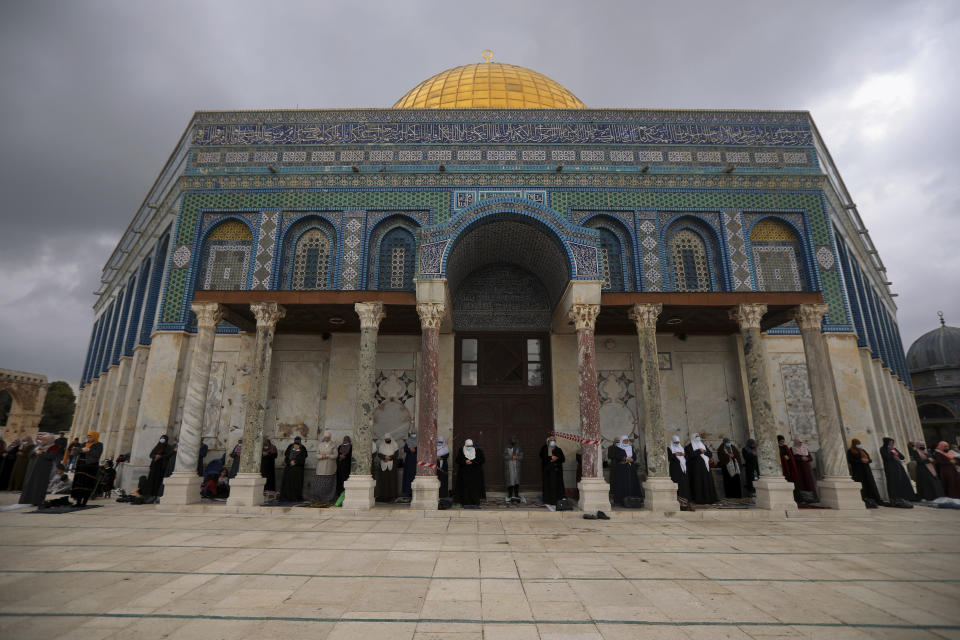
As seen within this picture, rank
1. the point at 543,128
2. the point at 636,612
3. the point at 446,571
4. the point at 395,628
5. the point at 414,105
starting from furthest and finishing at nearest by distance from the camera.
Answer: the point at 414,105, the point at 543,128, the point at 446,571, the point at 636,612, the point at 395,628

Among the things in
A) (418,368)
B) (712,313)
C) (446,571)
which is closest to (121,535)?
(446,571)

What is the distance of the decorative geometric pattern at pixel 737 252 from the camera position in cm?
1195

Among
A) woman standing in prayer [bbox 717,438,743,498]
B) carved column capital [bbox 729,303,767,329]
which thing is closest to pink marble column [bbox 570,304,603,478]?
carved column capital [bbox 729,303,767,329]

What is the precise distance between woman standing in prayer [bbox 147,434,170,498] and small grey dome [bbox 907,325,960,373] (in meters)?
42.2

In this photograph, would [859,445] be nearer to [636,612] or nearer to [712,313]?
[712,313]

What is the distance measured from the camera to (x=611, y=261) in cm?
1230

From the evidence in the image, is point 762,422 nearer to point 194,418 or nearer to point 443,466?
point 443,466

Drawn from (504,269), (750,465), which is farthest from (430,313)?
(750,465)

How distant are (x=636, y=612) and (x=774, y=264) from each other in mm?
11334

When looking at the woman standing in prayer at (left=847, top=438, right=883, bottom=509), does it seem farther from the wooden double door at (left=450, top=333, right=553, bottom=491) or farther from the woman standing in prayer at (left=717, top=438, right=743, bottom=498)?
the wooden double door at (left=450, top=333, right=553, bottom=491)

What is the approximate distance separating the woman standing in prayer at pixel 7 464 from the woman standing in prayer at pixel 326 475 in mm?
9900

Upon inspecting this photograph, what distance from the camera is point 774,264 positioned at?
1227 cm

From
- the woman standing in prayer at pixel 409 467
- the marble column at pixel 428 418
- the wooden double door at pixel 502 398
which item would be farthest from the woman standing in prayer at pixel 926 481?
the woman standing in prayer at pixel 409 467

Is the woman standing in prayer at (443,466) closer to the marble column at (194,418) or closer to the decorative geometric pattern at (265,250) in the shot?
the marble column at (194,418)
